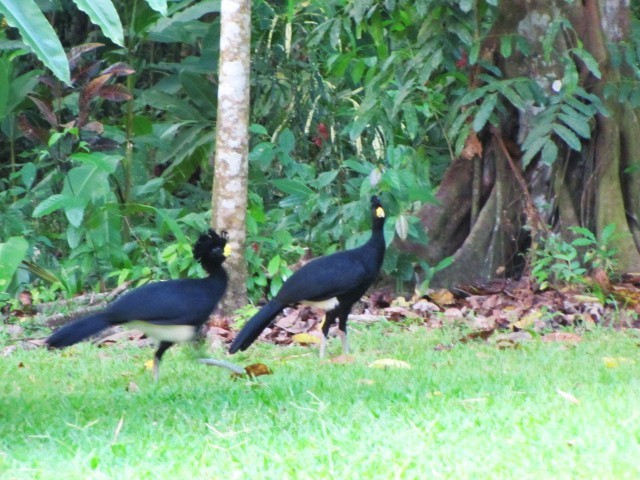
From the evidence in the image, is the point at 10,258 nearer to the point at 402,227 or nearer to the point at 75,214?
the point at 75,214

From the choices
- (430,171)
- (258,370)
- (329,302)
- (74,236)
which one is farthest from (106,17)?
(430,171)

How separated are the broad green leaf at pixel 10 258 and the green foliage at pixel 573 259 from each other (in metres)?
4.26

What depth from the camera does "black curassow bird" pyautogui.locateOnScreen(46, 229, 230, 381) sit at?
19.8 feet

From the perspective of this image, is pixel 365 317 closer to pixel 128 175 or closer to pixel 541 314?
pixel 541 314

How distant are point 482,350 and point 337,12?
155 inches

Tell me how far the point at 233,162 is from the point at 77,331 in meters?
2.95

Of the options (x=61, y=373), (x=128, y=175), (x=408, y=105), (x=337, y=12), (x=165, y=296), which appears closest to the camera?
(x=165, y=296)

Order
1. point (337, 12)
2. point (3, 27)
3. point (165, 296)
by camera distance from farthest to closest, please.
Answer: point (3, 27)
point (337, 12)
point (165, 296)

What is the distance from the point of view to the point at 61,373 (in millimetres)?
6922

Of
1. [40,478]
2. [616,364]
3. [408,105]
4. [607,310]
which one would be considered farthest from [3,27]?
[40,478]

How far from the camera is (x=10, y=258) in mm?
9008

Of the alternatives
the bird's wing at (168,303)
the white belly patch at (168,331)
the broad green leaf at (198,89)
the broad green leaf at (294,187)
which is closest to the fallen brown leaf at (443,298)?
the broad green leaf at (294,187)

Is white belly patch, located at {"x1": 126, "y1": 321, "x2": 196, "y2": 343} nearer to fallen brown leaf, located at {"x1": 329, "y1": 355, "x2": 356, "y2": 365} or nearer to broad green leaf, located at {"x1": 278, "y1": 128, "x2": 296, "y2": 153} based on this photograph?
fallen brown leaf, located at {"x1": 329, "y1": 355, "x2": 356, "y2": 365}

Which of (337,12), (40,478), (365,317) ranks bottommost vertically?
(365,317)
